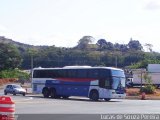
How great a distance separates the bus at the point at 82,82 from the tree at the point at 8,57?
5100 centimetres

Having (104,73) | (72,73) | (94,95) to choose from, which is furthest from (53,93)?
(104,73)

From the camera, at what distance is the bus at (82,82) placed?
132ft

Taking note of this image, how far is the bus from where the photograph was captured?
40.2 meters

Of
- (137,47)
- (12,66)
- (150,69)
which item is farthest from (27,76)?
(137,47)

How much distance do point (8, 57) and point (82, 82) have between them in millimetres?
57455

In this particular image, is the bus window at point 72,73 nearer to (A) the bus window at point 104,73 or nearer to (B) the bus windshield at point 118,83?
(A) the bus window at point 104,73

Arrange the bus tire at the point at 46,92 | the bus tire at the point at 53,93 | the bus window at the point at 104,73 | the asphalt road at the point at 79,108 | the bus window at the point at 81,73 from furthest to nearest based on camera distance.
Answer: the bus tire at the point at 46,92 → the bus tire at the point at 53,93 → the bus window at the point at 81,73 → the bus window at the point at 104,73 → the asphalt road at the point at 79,108

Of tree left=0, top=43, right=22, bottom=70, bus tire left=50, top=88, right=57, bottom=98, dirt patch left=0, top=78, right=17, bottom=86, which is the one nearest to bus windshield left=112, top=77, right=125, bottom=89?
bus tire left=50, top=88, right=57, bottom=98

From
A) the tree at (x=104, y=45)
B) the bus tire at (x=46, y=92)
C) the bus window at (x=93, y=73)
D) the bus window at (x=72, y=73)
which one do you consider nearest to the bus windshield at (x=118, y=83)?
the bus window at (x=93, y=73)

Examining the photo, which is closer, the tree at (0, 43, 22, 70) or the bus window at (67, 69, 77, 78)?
the bus window at (67, 69, 77, 78)

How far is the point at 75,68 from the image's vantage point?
42.7m

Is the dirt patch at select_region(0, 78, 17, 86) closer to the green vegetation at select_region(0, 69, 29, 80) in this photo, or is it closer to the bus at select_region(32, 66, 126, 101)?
the green vegetation at select_region(0, 69, 29, 80)

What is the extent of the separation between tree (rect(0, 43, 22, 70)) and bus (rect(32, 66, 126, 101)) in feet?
167

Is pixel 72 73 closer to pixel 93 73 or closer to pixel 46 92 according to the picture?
pixel 93 73
